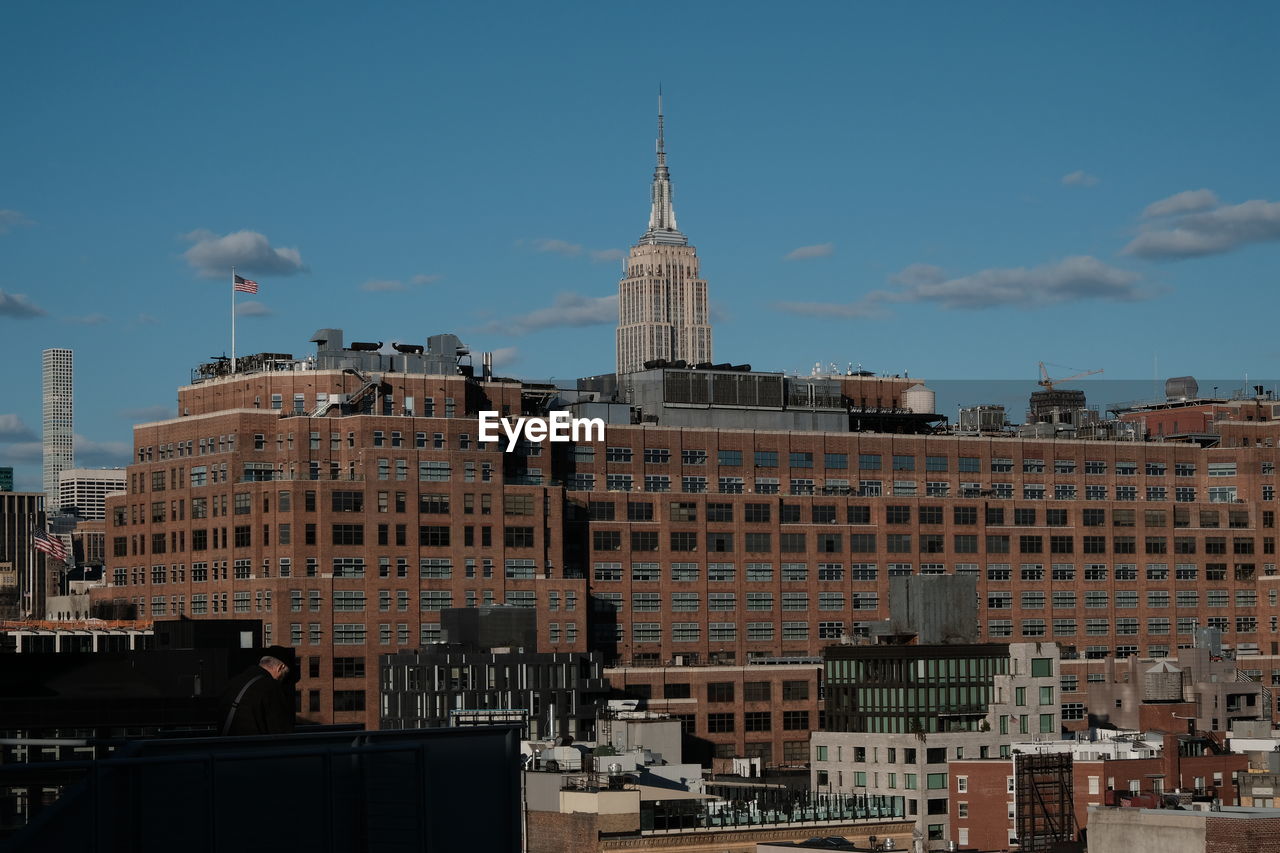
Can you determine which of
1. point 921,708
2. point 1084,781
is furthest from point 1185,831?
point 921,708

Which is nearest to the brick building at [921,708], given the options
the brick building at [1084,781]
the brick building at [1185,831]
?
the brick building at [1084,781]

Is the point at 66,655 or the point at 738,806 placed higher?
the point at 66,655

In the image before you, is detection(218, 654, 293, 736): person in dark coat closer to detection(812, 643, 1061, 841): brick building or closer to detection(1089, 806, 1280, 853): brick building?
detection(1089, 806, 1280, 853): brick building

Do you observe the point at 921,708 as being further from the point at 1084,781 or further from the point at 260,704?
the point at 260,704

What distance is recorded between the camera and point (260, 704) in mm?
28812

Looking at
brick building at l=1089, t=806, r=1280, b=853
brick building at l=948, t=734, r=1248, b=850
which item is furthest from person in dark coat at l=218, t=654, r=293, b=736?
brick building at l=948, t=734, r=1248, b=850

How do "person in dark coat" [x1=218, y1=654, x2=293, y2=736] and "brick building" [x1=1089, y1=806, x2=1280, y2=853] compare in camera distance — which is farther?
"brick building" [x1=1089, y1=806, x2=1280, y2=853]

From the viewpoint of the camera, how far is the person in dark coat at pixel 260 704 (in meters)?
28.8

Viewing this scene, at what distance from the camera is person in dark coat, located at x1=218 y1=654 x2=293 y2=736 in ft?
94.4

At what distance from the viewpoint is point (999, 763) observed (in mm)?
169375

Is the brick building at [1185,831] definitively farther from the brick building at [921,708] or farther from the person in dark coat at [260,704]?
the brick building at [921,708]

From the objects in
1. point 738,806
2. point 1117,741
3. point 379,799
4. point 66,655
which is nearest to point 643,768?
point 738,806

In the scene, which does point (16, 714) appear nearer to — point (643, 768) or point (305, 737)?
point (305, 737)

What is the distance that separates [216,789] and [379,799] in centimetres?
232
